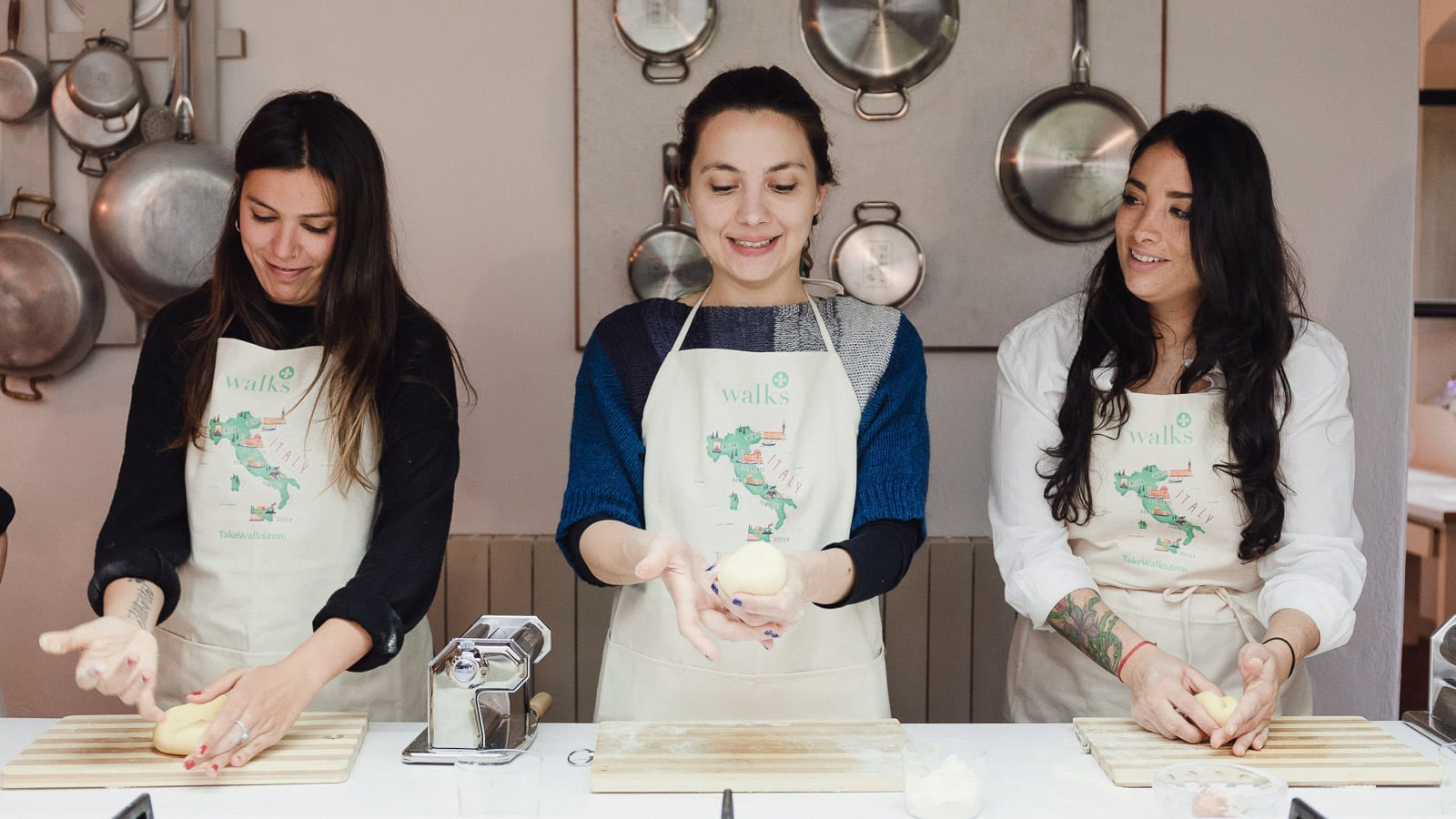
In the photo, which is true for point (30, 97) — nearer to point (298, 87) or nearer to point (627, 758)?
point (298, 87)

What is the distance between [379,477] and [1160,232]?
1.38 m

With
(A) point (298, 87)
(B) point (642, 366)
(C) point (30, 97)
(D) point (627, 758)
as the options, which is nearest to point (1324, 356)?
(B) point (642, 366)

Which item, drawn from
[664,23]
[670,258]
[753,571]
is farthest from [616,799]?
[664,23]

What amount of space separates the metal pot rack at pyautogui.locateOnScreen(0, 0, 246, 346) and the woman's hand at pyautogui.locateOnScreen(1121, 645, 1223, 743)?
2392mm

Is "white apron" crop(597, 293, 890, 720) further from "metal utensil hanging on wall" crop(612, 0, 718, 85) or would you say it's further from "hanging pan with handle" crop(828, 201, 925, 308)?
"metal utensil hanging on wall" crop(612, 0, 718, 85)

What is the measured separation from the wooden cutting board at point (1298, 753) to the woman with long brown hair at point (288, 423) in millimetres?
1017

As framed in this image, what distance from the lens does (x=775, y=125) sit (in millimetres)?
1844

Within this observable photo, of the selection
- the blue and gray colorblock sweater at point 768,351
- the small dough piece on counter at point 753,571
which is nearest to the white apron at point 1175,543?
the blue and gray colorblock sweater at point 768,351

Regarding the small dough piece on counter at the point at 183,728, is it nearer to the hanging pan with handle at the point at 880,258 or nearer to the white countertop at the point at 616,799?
the white countertop at the point at 616,799

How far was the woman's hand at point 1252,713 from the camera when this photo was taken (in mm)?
1600

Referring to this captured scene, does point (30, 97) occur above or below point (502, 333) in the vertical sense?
above

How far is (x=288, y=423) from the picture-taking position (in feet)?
6.40

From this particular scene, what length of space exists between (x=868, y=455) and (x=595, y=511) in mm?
444

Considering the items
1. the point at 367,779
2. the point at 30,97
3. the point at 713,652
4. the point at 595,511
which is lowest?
the point at 367,779
